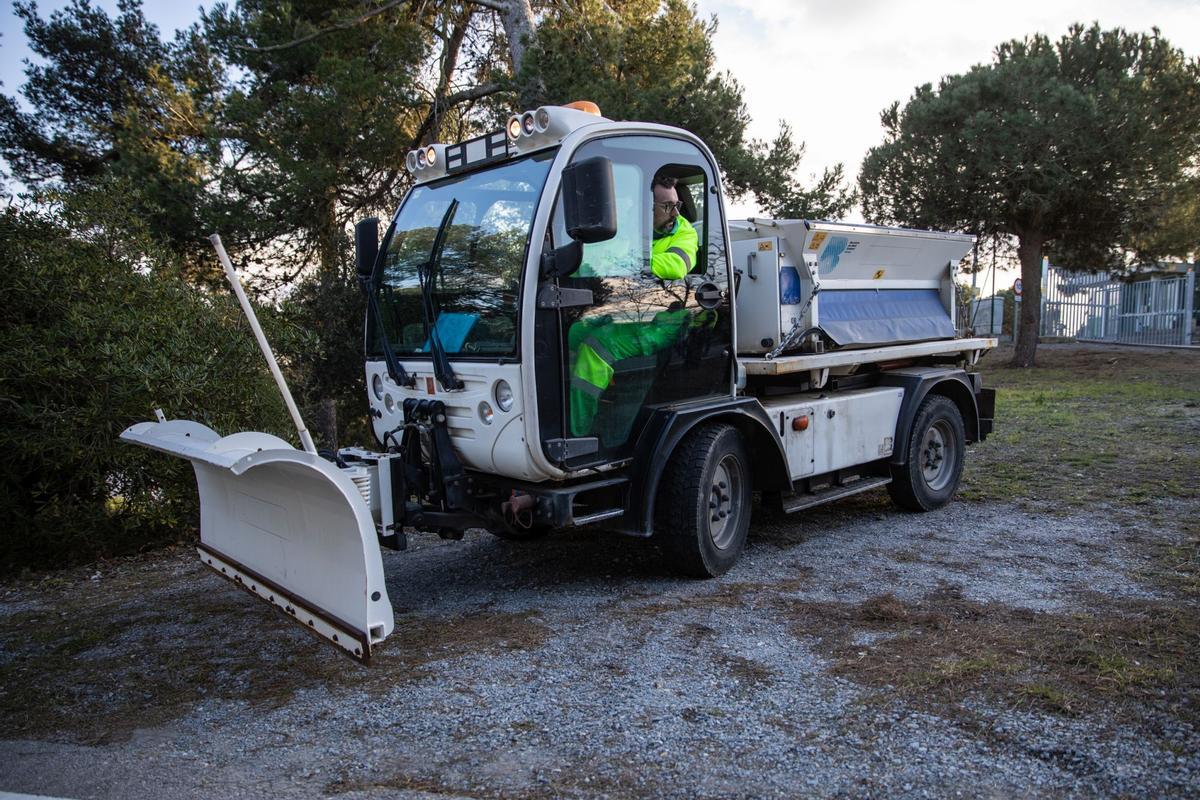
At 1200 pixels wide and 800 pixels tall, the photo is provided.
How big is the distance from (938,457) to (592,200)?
4.38m

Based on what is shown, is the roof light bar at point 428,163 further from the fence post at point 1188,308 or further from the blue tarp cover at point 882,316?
the fence post at point 1188,308

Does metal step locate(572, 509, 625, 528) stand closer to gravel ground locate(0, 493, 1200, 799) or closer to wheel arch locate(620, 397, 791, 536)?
wheel arch locate(620, 397, 791, 536)

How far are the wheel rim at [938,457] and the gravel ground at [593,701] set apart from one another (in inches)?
56.4

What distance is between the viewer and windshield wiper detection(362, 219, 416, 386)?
15.5 feet

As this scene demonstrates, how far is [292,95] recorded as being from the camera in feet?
35.2

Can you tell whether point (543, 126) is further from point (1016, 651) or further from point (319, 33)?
point (319, 33)

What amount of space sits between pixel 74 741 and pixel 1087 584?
477cm

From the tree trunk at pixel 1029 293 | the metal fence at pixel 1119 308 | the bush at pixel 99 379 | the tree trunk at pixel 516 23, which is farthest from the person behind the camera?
the metal fence at pixel 1119 308

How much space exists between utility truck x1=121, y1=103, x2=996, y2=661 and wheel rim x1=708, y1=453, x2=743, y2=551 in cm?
1

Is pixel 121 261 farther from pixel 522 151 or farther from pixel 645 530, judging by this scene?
pixel 645 530

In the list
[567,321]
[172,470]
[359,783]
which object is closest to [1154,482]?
[567,321]

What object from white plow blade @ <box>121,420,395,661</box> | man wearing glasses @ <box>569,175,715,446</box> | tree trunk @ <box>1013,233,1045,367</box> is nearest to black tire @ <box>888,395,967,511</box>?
man wearing glasses @ <box>569,175,715,446</box>

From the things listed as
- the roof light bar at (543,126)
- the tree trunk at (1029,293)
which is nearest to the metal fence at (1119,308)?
the tree trunk at (1029,293)

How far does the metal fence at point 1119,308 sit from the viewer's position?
2038 cm
